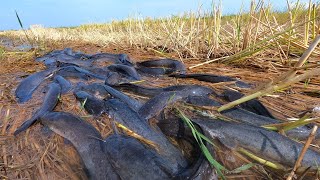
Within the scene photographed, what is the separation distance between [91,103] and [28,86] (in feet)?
Answer: 3.80

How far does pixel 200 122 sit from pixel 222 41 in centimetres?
314

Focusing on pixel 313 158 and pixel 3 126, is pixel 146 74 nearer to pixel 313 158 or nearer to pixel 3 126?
pixel 3 126

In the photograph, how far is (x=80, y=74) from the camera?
319 cm

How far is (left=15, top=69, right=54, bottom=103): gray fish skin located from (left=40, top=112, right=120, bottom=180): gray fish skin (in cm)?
83

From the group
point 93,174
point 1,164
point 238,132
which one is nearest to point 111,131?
point 93,174

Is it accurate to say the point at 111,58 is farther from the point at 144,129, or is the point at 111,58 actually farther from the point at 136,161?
the point at 136,161

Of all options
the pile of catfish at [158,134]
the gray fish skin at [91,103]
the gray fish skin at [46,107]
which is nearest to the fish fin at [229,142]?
the pile of catfish at [158,134]

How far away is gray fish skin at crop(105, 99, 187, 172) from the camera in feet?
5.07

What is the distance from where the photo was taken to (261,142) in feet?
4.96

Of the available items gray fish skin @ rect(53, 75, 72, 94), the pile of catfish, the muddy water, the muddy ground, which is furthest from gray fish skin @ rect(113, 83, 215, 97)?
the muddy water

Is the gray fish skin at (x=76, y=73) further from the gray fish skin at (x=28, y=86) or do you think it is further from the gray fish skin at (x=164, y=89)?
the gray fish skin at (x=164, y=89)

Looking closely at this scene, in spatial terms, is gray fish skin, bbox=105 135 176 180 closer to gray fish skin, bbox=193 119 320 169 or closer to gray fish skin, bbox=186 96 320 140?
gray fish skin, bbox=193 119 320 169

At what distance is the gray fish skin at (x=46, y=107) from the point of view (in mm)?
2008

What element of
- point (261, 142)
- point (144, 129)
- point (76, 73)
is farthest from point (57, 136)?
point (76, 73)
